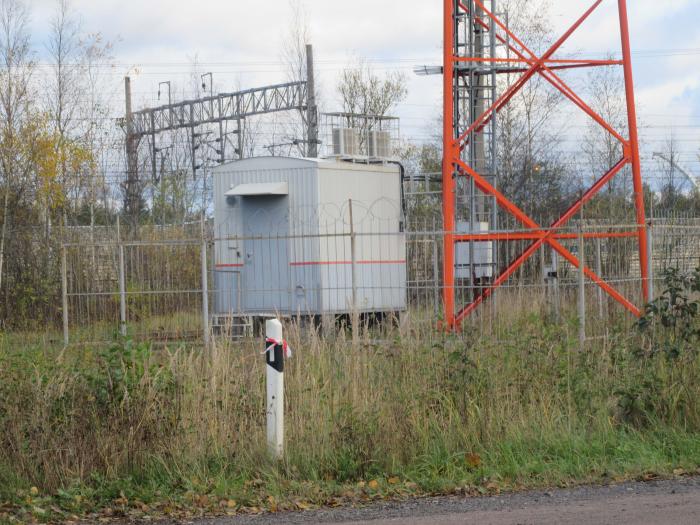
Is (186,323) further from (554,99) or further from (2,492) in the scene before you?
(554,99)

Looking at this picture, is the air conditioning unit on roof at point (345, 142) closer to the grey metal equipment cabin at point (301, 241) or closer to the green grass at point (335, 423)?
the grey metal equipment cabin at point (301, 241)

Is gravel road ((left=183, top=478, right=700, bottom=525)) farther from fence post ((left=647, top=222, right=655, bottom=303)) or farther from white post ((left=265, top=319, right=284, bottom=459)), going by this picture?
fence post ((left=647, top=222, right=655, bottom=303))

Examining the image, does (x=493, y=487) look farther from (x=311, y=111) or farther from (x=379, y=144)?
(x=311, y=111)

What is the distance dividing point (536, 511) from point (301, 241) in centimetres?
1135

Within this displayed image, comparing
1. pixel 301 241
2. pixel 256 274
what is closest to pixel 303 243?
pixel 301 241

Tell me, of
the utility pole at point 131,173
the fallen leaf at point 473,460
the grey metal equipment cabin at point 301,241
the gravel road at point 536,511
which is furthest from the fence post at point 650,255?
the utility pole at point 131,173

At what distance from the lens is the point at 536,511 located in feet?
21.6

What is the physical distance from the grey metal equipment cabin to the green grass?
321 inches

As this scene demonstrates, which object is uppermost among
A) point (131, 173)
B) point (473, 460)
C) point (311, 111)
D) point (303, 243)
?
point (311, 111)

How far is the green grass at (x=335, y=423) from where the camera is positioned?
723cm

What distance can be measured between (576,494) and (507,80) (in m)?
21.7

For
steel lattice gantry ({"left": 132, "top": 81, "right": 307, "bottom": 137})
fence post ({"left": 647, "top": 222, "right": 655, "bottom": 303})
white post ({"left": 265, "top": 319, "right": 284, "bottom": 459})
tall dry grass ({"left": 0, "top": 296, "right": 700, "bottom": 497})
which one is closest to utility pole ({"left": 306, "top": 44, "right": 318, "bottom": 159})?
steel lattice gantry ({"left": 132, "top": 81, "right": 307, "bottom": 137})

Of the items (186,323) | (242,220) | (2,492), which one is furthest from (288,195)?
(2,492)

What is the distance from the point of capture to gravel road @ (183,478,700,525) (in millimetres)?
6379
